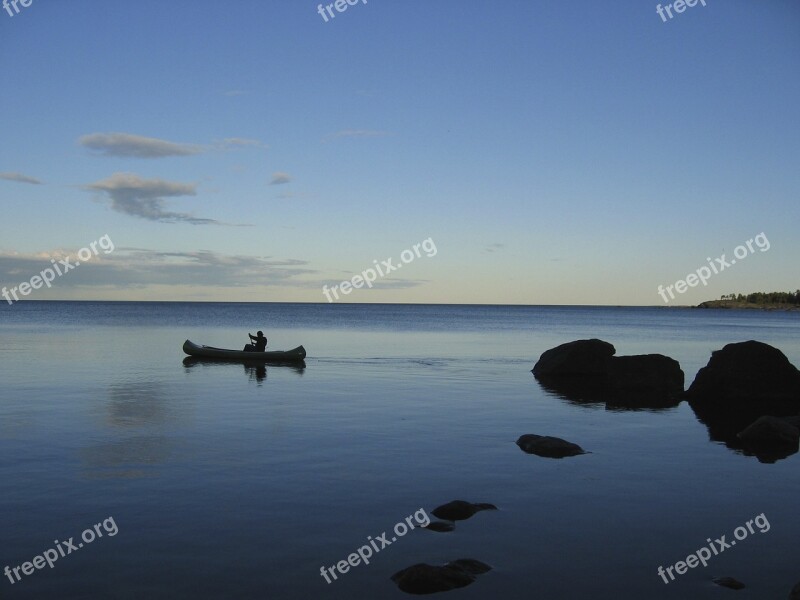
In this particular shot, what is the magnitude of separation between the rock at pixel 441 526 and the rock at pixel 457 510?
18.9 inches

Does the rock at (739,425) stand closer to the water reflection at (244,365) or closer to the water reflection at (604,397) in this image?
the water reflection at (604,397)

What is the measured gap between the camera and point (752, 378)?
33.9m

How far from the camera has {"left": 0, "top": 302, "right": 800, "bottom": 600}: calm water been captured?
1214 centimetres

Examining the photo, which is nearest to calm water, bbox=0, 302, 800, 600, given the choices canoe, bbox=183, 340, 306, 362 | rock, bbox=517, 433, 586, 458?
rock, bbox=517, 433, 586, 458

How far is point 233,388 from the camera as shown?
125 ft

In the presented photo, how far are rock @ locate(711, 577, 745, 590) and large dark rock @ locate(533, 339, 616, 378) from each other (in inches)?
1280

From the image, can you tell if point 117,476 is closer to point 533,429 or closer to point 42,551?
point 42,551

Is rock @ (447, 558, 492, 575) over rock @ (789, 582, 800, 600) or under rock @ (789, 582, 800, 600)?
over

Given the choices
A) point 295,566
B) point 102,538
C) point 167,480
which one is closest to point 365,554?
point 295,566

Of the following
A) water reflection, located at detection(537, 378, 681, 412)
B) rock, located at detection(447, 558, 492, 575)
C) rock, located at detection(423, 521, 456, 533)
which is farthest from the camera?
water reflection, located at detection(537, 378, 681, 412)

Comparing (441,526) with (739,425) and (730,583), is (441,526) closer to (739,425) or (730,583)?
(730,583)

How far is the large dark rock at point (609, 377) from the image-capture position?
36.1 metres

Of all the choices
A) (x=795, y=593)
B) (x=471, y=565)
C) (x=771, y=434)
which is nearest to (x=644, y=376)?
(x=771, y=434)

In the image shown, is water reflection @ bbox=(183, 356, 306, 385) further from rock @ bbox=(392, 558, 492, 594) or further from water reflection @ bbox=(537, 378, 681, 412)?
rock @ bbox=(392, 558, 492, 594)
